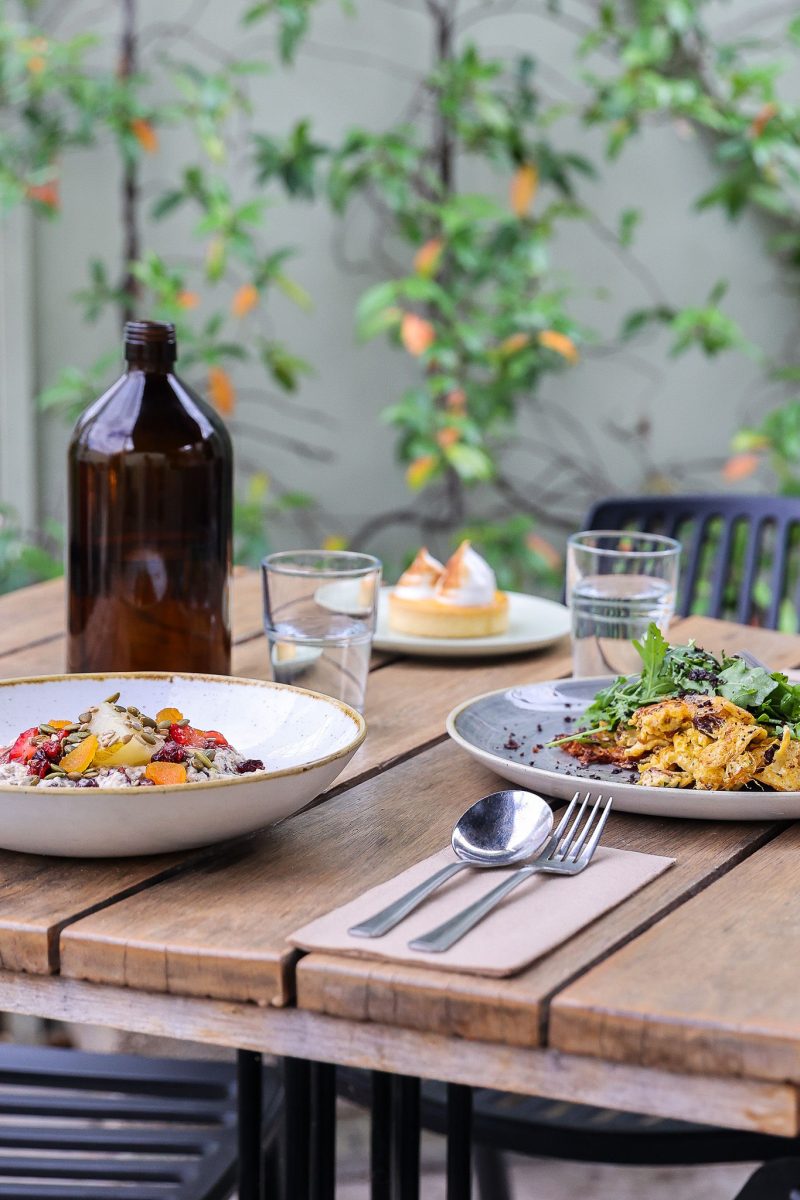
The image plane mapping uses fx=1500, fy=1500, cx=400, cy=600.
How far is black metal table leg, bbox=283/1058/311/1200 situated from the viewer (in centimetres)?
91

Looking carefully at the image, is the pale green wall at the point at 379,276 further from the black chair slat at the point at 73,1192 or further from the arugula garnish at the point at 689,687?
the black chair slat at the point at 73,1192

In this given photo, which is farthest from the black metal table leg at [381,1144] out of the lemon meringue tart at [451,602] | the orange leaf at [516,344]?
the orange leaf at [516,344]

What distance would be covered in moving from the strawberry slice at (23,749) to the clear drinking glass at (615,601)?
23.6 inches

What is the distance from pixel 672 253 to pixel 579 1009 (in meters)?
2.87

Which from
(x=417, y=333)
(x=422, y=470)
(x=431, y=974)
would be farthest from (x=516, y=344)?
(x=431, y=974)

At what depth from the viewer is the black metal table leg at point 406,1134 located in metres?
0.93

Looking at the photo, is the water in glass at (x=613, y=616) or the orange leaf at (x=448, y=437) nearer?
the water in glass at (x=613, y=616)

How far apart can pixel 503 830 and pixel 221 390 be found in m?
2.54

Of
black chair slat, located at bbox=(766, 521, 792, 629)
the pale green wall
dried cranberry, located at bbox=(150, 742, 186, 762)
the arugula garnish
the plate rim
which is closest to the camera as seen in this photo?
the plate rim

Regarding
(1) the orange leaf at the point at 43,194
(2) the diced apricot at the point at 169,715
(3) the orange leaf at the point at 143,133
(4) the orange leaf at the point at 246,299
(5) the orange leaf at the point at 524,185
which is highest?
(3) the orange leaf at the point at 143,133

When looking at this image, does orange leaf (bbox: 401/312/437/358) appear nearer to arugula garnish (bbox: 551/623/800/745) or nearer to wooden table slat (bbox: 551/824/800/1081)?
arugula garnish (bbox: 551/623/800/745)

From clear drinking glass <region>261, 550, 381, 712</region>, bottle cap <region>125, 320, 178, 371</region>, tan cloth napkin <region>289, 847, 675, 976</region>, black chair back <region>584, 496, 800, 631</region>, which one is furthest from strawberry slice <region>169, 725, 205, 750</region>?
black chair back <region>584, 496, 800, 631</region>

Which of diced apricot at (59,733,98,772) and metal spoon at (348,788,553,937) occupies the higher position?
diced apricot at (59,733,98,772)

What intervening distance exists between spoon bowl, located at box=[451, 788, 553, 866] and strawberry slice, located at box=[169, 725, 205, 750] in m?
0.18
